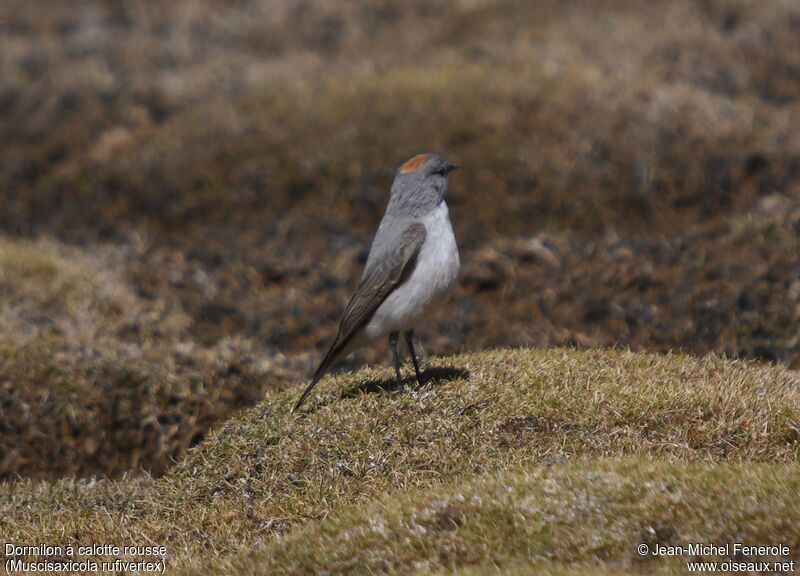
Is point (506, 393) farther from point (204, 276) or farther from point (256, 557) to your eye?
point (204, 276)

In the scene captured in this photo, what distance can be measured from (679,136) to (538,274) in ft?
14.8

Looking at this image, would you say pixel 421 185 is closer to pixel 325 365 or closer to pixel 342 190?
pixel 325 365

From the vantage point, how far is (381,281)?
34.3 ft

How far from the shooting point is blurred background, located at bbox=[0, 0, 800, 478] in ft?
44.1

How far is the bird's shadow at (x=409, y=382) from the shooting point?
1035 cm

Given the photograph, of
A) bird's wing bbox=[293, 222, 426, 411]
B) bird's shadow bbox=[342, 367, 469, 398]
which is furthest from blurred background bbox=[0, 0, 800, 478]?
bird's wing bbox=[293, 222, 426, 411]

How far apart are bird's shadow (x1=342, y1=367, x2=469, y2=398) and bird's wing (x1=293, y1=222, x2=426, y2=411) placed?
0.44 m

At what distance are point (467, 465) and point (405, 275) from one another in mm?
2217

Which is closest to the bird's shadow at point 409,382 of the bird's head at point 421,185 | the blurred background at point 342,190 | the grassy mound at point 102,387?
the bird's head at point 421,185

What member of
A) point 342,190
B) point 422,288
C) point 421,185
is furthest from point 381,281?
point 342,190

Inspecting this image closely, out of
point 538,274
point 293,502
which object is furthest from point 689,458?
point 538,274

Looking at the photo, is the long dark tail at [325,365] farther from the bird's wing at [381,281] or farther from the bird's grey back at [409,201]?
the bird's grey back at [409,201]

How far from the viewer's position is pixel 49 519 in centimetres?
1001

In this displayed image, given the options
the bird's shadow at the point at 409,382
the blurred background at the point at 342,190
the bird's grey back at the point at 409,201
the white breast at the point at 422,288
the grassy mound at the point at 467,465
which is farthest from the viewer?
the blurred background at the point at 342,190
